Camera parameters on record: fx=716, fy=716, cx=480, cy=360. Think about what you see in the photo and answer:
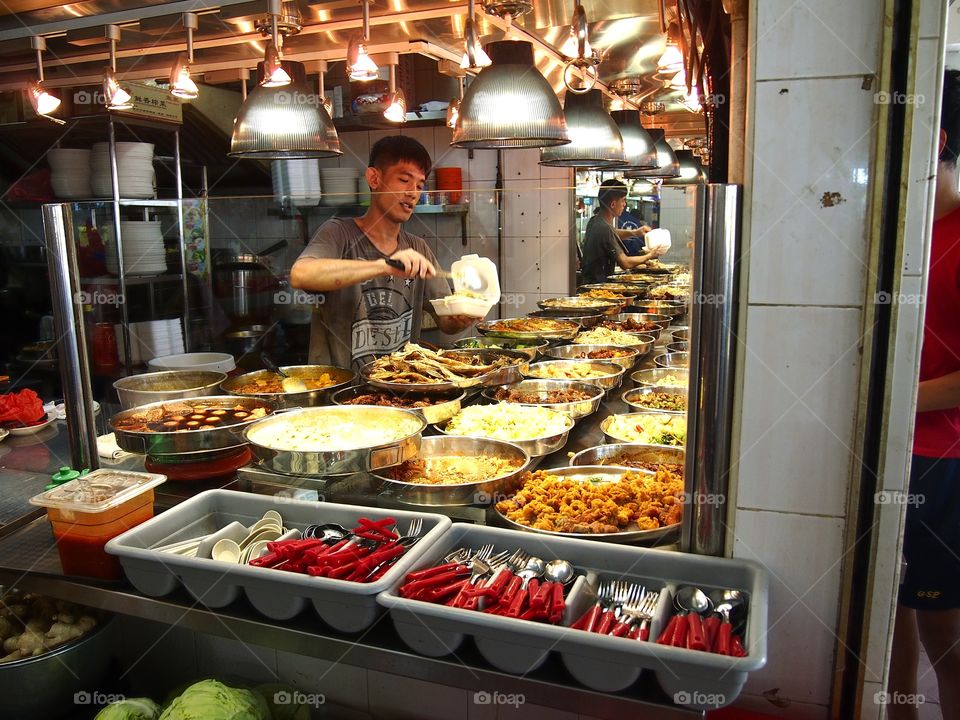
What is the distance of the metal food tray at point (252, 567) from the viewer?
1.51 metres

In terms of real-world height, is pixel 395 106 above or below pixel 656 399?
above

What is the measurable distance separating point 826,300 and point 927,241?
203 millimetres

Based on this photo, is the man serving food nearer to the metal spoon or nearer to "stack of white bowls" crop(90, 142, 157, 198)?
the metal spoon

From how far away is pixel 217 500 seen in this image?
6.47 ft

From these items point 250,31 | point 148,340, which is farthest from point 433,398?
point 148,340

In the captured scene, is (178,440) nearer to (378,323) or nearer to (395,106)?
(378,323)

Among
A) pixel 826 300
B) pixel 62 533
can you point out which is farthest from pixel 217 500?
pixel 826 300

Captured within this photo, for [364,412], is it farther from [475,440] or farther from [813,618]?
[813,618]

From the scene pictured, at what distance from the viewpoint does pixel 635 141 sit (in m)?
4.06

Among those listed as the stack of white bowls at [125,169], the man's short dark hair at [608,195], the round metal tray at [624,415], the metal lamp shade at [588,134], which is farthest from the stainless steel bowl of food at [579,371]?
the stack of white bowls at [125,169]

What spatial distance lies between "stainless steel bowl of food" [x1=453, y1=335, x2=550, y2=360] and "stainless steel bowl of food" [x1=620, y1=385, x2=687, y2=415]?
0.62 metres

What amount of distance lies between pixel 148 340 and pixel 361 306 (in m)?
2.79

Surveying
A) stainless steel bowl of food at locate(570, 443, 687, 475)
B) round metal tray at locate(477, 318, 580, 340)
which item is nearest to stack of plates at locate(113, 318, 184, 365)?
round metal tray at locate(477, 318, 580, 340)

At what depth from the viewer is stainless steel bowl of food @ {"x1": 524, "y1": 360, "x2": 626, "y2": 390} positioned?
10.0 ft
